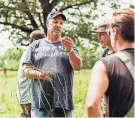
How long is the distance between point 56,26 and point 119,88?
1.55 metres

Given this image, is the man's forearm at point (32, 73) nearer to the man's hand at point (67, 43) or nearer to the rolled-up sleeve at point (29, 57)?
the rolled-up sleeve at point (29, 57)

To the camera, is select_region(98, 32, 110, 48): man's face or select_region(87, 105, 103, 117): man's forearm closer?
select_region(87, 105, 103, 117): man's forearm

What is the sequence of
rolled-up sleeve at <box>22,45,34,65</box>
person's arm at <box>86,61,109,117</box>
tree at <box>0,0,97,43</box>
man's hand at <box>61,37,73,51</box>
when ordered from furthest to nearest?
tree at <box>0,0,97,43</box>
rolled-up sleeve at <box>22,45,34,65</box>
man's hand at <box>61,37,73,51</box>
person's arm at <box>86,61,109,117</box>

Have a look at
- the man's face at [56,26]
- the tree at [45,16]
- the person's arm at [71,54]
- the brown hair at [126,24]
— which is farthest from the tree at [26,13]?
the brown hair at [126,24]

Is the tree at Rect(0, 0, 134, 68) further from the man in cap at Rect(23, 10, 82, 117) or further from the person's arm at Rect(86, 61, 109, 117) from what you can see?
the person's arm at Rect(86, 61, 109, 117)

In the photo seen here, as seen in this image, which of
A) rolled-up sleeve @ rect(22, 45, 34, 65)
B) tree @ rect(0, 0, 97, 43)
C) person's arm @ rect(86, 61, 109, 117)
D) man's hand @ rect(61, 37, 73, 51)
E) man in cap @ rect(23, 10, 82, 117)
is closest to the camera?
person's arm @ rect(86, 61, 109, 117)

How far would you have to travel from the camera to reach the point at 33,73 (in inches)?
117

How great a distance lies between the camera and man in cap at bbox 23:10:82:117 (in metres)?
2.96

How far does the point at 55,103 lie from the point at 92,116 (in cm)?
131

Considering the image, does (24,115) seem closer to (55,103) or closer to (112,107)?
(55,103)

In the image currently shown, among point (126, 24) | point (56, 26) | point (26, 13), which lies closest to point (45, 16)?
point (26, 13)

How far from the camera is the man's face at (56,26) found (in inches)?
123

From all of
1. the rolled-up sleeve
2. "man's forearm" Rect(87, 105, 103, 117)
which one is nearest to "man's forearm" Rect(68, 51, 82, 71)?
the rolled-up sleeve

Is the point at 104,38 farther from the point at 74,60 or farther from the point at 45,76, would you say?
the point at 45,76
